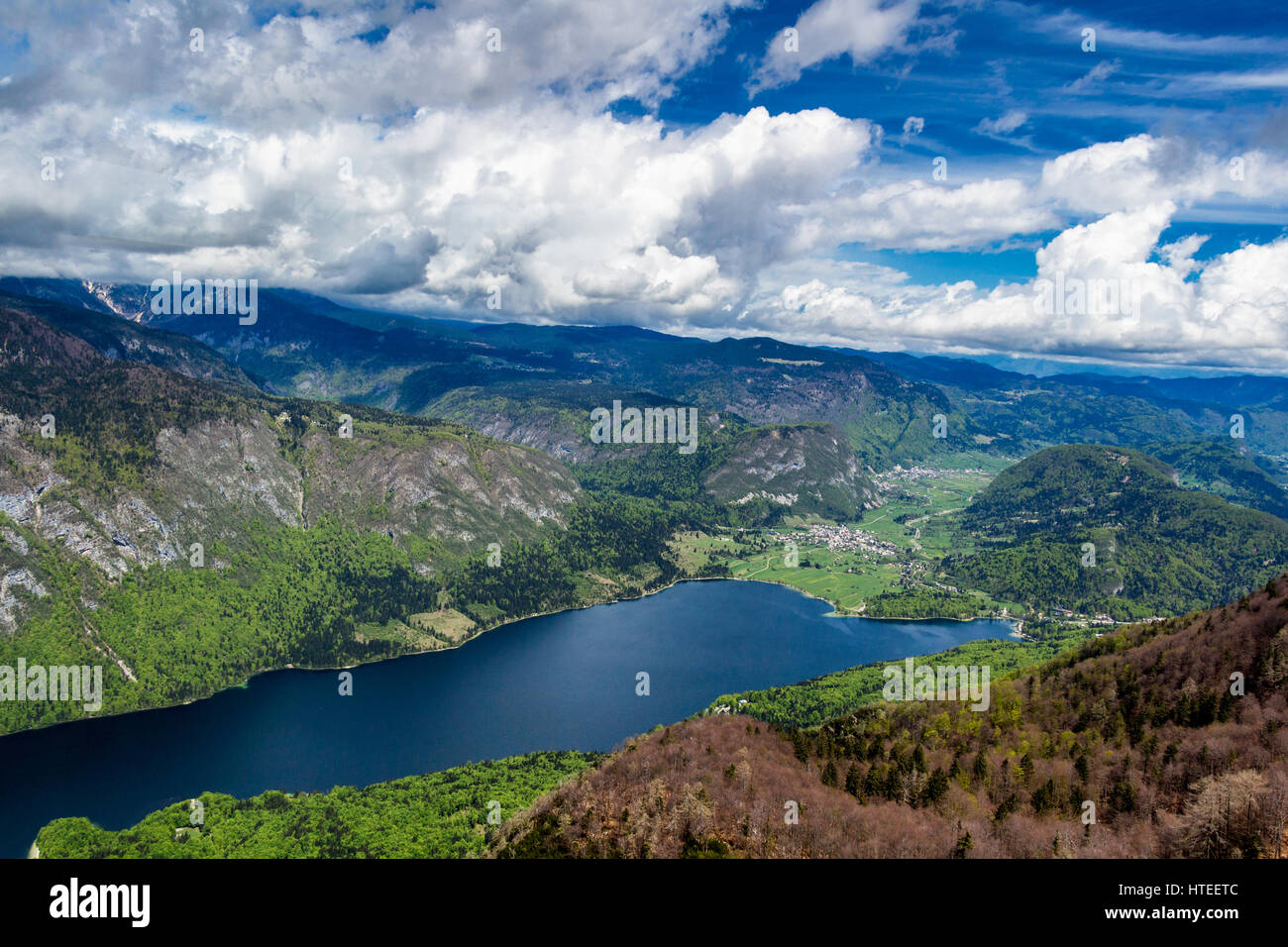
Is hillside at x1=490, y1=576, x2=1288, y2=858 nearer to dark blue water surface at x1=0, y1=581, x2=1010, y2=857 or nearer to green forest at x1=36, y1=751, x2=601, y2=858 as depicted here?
green forest at x1=36, y1=751, x2=601, y2=858

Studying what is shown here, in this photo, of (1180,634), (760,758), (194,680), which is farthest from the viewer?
(194,680)

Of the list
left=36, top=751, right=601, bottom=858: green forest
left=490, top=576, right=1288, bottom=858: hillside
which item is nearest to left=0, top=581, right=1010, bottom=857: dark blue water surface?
left=36, top=751, right=601, bottom=858: green forest

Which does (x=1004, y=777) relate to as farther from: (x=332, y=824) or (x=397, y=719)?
(x=397, y=719)

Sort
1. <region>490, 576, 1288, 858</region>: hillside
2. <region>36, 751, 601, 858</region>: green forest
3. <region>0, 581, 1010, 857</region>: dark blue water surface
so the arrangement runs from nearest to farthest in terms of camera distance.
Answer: <region>490, 576, 1288, 858</region>: hillside, <region>36, 751, 601, 858</region>: green forest, <region>0, 581, 1010, 857</region>: dark blue water surface

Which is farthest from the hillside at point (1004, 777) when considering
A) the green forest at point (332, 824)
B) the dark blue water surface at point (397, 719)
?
the dark blue water surface at point (397, 719)

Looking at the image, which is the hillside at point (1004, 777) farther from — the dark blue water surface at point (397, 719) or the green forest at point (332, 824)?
the dark blue water surface at point (397, 719)
